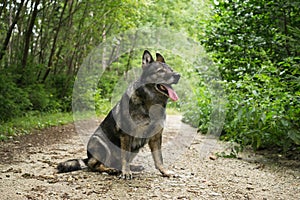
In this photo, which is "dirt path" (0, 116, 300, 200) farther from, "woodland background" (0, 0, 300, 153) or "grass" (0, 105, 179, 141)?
"grass" (0, 105, 179, 141)

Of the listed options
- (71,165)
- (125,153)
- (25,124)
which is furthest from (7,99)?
(125,153)

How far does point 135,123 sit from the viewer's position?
4.12 meters

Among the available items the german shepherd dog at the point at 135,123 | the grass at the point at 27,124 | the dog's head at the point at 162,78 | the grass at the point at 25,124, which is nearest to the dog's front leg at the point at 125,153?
Answer: the german shepherd dog at the point at 135,123

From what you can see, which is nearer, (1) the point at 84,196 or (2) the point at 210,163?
(1) the point at 84,196

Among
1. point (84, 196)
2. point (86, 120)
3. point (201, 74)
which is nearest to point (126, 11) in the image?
point (201, 74)

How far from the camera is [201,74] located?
30.0 feet

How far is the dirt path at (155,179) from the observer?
3.65 meters

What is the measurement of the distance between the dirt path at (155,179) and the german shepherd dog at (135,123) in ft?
0.55

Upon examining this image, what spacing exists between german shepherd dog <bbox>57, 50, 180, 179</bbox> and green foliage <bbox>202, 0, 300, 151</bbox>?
138 cm

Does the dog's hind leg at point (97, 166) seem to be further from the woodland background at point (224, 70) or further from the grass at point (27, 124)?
the woodland background at point (224, 70)

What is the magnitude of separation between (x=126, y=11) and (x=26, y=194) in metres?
11.0

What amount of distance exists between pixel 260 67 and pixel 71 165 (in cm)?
386

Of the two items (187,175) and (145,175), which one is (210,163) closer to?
(187,175)

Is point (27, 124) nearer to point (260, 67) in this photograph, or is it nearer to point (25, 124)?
point (25, 124)
